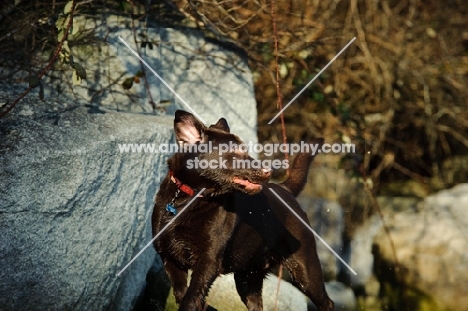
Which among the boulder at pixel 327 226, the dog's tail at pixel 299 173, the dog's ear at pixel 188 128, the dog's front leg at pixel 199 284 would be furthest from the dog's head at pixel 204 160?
the boulder at pixel 327 226

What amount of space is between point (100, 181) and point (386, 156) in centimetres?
566

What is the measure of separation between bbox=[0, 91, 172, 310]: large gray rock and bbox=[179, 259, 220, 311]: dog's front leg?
768 millimetres

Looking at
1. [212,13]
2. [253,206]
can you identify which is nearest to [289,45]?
[212,13]

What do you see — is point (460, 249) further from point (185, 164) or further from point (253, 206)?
point (185, 164)

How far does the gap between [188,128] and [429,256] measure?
13.5 ft

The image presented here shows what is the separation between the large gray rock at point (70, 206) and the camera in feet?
13.3

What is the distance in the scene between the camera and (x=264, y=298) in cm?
583

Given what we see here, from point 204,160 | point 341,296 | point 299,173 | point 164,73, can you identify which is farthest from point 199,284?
point 341,296

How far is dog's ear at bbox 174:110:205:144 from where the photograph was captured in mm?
4418

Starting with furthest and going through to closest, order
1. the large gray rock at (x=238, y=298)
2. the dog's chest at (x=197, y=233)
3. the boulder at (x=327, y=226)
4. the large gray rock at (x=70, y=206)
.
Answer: the boulder at (x=327, y=226), the large gray rock at (x=238, y=298), the dog's chest at (x=197, y=233), the large gray rock at (x=70, y=206)

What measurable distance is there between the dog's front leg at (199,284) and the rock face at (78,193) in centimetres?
77

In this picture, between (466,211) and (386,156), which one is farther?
(386,156)

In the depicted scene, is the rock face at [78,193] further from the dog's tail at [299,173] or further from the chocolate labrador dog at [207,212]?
the dog's tail at [299,173]

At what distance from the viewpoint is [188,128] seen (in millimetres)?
4438
